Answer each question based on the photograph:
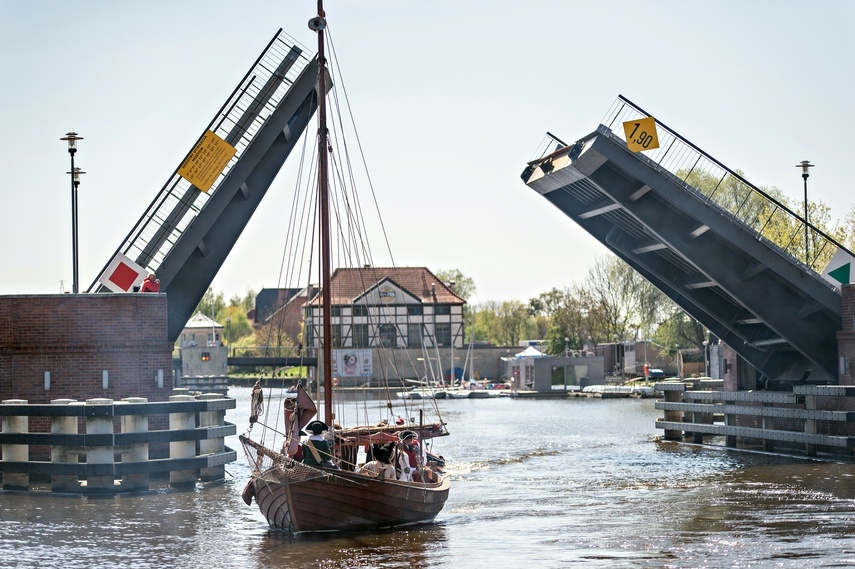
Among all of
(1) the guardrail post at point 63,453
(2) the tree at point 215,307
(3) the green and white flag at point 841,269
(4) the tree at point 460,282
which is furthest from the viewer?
(2) the tree at point 215,307

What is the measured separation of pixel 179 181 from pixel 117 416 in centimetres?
451

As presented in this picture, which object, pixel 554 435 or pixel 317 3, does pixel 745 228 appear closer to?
pixel 317 3

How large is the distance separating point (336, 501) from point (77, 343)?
21.6ft

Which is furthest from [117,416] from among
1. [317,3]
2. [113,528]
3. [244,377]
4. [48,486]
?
[244,377]

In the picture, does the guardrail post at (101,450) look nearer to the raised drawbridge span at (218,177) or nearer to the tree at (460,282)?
the raised drawbridge span at (218,177)

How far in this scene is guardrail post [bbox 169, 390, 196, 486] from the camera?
1917cm

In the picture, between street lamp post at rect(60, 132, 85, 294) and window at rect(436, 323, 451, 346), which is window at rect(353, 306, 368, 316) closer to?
window at rect(436, 323, 451, 346)

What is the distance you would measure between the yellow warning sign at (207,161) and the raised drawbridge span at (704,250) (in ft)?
19.7

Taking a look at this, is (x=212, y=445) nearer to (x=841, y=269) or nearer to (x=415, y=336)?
(x=841, y=269)

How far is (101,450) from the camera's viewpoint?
18.3 meters

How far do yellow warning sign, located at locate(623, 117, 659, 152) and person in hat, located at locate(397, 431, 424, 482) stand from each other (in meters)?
7.34

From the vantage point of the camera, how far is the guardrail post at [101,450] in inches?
714

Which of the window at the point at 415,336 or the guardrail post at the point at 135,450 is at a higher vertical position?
the window at the point at 415,336

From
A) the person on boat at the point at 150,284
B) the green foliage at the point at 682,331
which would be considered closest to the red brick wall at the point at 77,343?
the person on boat at the point at 150,284
